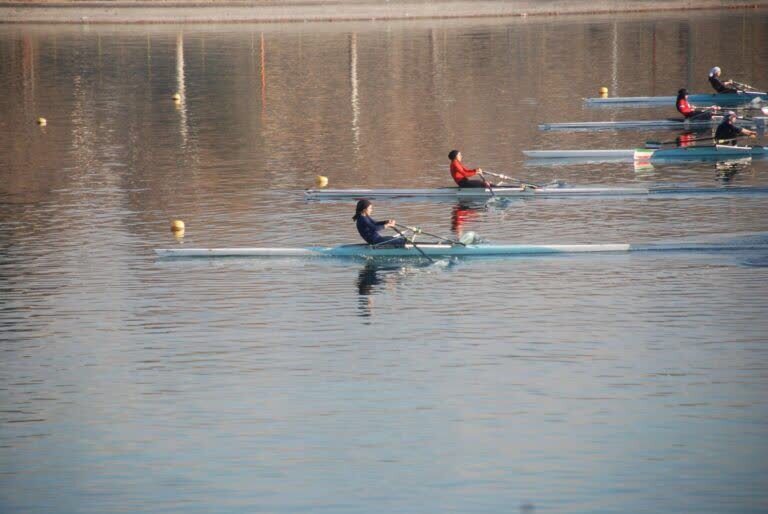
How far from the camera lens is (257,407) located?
57.3 feet

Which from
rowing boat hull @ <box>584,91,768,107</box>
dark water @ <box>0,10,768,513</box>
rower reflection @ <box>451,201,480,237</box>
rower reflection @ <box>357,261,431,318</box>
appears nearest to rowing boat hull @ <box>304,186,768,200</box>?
rower reflection @ <box>451,201,480,237</box>

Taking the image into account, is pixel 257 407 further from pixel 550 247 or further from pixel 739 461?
pixel 550 247

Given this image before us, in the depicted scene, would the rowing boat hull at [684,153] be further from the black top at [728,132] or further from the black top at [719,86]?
the black top at [719,86]

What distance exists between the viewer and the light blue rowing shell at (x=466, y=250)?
24.9 metres

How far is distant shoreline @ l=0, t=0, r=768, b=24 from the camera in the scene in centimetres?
8812

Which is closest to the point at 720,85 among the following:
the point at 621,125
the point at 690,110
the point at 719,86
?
the point at 719,86

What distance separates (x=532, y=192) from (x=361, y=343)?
11432 millimetres

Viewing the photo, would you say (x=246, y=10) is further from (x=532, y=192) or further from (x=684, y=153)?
(x=532, y=192)

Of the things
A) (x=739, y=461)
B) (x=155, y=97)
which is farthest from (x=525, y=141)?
(x=739, y=461)

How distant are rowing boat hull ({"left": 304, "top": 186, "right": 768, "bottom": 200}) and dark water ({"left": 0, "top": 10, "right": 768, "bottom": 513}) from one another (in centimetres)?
42

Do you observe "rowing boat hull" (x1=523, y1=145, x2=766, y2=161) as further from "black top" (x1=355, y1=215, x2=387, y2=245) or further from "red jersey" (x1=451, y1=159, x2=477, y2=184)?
"black top" (x1=355, y1=215, x2=387, y2=245)

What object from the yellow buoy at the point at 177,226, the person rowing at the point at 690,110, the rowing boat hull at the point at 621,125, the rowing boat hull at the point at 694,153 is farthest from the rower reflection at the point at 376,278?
the rowing boat hull at the point at 621,125

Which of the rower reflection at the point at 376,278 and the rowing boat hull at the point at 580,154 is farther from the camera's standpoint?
the rowing boat hull at the point at 580,154

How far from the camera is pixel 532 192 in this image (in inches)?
1210
